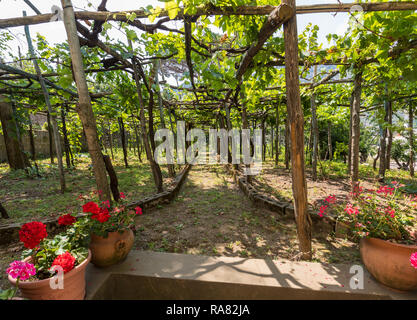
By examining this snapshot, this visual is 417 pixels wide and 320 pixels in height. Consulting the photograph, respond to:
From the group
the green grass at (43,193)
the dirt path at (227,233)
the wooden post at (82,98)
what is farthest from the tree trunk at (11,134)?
the wooden post at (82,98)

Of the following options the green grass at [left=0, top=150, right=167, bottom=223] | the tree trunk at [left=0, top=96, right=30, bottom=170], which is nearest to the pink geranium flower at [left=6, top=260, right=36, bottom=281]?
the green grass at [left=0, top=150, right=167, bottom=223]

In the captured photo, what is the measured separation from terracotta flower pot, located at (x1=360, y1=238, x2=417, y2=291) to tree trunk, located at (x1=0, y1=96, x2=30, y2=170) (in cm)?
1117

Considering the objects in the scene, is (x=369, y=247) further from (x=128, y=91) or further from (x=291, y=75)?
(x=128, y=91)

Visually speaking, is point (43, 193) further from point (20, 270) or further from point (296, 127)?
point (296, 127)

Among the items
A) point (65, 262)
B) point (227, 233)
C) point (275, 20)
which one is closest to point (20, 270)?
point (65, 262)

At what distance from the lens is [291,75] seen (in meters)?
2.08

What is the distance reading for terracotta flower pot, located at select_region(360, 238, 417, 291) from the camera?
1608mm

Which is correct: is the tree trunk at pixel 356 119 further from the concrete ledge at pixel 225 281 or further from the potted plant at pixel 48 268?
the potted plant at pixel 48 268

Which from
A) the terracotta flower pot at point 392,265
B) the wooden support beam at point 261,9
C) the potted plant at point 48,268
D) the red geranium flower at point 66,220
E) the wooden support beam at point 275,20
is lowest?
the terracotta flower pot at point 392,265

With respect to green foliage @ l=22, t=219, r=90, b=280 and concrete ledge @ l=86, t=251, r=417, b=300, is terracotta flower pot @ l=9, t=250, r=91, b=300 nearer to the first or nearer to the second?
green foliage @ l=22, t=219, r=90, b=280

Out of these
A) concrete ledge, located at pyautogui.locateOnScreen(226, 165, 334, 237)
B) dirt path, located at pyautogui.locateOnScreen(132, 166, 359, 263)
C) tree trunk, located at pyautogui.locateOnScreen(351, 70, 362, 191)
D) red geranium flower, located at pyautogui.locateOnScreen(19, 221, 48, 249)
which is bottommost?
dirt path, located at pyautogui.locateOnScreen(132, 166, 359, 263)

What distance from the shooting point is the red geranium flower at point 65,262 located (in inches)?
55.7
